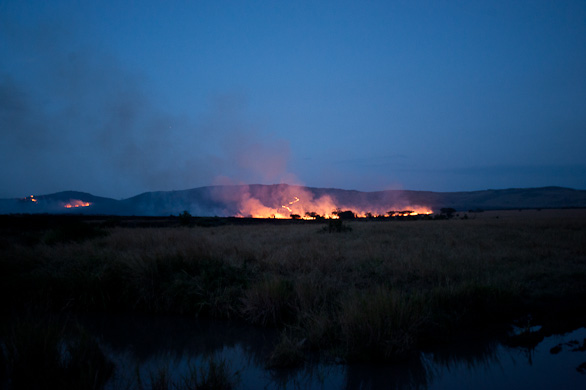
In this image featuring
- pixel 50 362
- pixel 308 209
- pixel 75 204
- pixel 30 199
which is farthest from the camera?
pixel 75 204

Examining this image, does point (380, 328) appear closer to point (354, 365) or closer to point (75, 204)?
point (354, 365)

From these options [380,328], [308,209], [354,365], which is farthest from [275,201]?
[354,365]

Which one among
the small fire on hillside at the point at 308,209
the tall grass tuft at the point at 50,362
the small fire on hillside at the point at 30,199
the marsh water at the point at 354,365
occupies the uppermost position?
the small fire on hillside at the point at 30,199

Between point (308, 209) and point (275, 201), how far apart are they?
58.9 ft

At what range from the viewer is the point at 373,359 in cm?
459

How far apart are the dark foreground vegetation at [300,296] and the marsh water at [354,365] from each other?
21cm

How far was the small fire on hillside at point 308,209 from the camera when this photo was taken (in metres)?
50.7

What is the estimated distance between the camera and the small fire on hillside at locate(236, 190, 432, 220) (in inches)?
1997

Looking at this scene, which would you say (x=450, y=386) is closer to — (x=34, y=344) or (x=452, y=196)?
(x=34, y=344)

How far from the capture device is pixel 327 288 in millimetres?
6758

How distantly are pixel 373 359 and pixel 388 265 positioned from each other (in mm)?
4405

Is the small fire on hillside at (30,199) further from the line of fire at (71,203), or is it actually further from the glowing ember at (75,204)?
the glowing ember at (75,204)

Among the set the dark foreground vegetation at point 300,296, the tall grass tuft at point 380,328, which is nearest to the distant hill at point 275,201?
the dark foreground vegetation at point 300,296

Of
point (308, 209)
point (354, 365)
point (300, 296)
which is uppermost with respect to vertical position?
point (308, 209)
